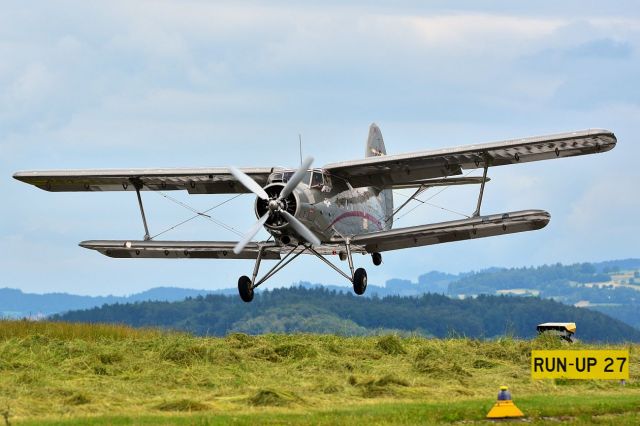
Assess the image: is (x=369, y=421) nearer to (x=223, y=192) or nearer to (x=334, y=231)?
(x=334, y=231)

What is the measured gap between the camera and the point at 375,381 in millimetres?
22562

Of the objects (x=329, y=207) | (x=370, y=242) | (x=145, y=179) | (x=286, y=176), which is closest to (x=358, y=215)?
(x=370, y=242)

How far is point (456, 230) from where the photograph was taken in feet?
108

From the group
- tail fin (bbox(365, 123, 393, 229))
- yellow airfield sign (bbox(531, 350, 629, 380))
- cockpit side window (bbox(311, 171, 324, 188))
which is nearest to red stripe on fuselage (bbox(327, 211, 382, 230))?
cockpit side window (bbox(311, 171, 324, 188))

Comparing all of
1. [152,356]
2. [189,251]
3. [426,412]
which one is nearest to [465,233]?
[189,251]

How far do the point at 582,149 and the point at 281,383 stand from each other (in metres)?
12.1

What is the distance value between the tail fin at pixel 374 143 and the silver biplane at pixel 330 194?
5.45 metres

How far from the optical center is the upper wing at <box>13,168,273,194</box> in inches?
1368

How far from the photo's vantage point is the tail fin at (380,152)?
134ft

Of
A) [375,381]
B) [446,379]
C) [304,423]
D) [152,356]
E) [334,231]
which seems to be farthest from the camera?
[334,231]

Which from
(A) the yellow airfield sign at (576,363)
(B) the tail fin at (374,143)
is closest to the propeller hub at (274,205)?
(A) the yellow airfield sign at (576,363)

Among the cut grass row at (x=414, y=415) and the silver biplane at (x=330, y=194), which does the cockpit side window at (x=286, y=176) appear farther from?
the cut grass row at (x=414, y=415)

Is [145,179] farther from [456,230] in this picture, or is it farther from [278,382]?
[278,382]

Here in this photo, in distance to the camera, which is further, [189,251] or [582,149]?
[189,251]
